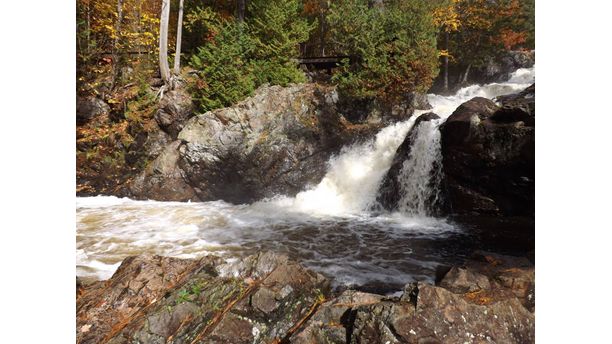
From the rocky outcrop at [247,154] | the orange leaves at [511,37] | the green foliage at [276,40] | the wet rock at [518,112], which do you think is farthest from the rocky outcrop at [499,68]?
the green foliage at [276,40]

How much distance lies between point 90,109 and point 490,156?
24.8ft

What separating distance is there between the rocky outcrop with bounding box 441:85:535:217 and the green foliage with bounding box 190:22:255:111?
494 centimetres

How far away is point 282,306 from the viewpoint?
2553 millimetres

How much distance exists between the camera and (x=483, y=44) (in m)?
7.35

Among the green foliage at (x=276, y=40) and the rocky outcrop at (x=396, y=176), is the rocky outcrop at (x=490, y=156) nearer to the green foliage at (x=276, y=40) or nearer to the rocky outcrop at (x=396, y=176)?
the rocky outcrop at (x=396, y=176)

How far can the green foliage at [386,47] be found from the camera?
24.4 feet

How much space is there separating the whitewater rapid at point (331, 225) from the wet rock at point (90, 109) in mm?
1709

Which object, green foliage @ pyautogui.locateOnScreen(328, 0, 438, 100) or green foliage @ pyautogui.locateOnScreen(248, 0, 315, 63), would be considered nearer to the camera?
green foliage @ pyautogui.locateOnScreen(328, 0, 438, 100)

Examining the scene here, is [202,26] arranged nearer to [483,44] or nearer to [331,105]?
[331,105]

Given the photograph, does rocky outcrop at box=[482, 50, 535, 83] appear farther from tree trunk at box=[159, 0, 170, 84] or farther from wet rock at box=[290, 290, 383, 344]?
tree trunk at box=[159, 0, 170, 84]

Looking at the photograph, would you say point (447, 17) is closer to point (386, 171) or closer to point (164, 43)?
point (386, 171)

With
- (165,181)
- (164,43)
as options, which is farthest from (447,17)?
(165,181)

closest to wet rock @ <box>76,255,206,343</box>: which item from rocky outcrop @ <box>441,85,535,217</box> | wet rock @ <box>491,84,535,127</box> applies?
rocky outcrop @ <box>441,85,535,217</box>

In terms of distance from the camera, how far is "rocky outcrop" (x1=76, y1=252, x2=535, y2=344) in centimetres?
215
